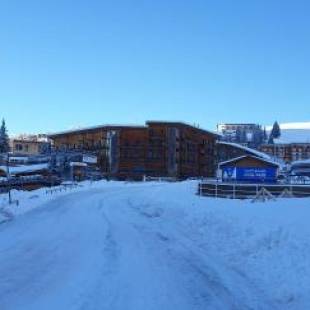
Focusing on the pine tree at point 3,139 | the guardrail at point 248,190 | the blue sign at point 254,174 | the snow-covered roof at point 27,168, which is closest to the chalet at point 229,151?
the pine tree at point 3,139

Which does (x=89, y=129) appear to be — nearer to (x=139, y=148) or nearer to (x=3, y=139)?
(x=139, y=148)

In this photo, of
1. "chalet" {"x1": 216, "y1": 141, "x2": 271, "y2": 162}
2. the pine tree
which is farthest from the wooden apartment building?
"chalet" {"x1": 216, "y1": 141, "x2": 271, "y2": 162}

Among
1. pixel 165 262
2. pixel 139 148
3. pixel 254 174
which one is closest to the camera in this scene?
pixel 165 262

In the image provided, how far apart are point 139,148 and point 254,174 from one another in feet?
279

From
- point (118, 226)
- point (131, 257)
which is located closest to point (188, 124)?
point (118, 226)

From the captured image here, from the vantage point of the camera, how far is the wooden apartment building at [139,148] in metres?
134

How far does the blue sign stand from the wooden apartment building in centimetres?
8062

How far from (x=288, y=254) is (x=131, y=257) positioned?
465 cm

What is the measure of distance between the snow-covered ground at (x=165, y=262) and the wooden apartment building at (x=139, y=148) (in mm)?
→ 103711

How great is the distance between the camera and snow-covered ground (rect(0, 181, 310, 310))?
12.5 metres

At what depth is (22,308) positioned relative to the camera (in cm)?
1187

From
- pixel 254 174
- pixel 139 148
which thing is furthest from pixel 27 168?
pixel 254 174

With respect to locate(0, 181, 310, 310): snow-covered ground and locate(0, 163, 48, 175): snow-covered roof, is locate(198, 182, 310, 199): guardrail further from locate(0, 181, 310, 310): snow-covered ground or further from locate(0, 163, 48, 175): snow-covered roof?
locate(0, 163, 48, 175): snow-covered roof

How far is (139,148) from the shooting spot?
135m
